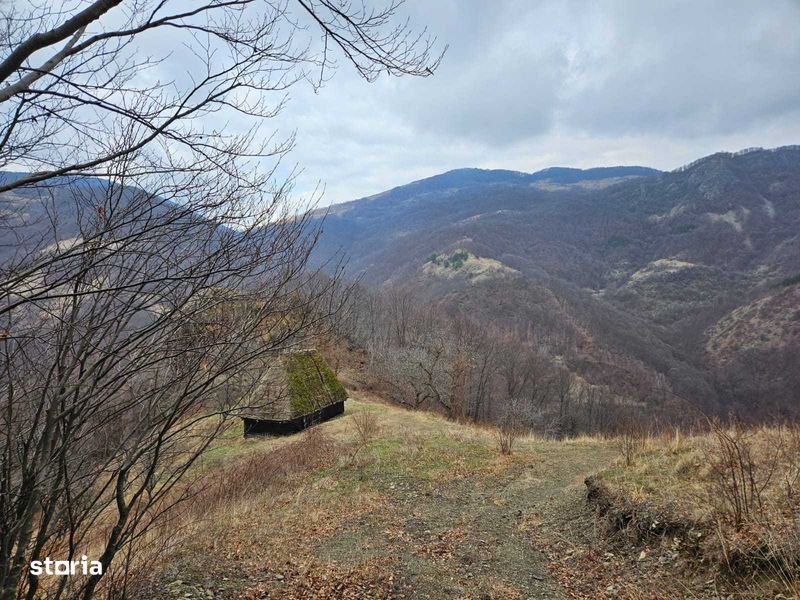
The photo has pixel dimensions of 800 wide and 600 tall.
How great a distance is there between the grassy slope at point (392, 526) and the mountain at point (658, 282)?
377 cm

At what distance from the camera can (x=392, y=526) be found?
23.2 feet

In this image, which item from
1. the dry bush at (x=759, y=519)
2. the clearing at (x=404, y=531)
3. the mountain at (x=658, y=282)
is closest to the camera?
the dry bush at (x=759, y=519)

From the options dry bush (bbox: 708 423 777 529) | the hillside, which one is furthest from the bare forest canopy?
the hillside

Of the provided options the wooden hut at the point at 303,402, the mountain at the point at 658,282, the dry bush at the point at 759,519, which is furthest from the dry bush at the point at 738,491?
the wooden hut at the point at 303,402

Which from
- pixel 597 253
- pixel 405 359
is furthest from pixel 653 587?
pixel 597 253

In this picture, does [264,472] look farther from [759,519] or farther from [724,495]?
[759,519]

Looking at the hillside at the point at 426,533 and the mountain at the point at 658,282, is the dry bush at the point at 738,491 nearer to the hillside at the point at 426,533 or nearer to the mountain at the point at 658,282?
the hillside at the point at 426,533

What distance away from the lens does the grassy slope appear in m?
4.82

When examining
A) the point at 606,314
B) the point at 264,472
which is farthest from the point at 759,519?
the point at 606,314

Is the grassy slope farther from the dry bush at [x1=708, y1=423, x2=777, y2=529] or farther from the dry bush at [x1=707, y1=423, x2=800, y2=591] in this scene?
the dry bush at [x1=708, y1=423, x2=777, y2=529]

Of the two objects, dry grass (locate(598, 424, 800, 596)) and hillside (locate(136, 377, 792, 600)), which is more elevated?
dry grass (locate(598, 424, 800, 596))

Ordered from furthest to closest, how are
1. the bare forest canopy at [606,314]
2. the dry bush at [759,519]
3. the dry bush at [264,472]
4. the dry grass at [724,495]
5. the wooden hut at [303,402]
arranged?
1. the bare forest canopy at [606,314]
2. the wooden hut at [303,402]
3. the dry bush at [264,472]
4. the dry grass at [724,495]
5. the dry bush at [759,519]

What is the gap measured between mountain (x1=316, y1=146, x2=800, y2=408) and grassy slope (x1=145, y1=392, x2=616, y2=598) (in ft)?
12.4

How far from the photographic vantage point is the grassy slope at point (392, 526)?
15.8 feet
